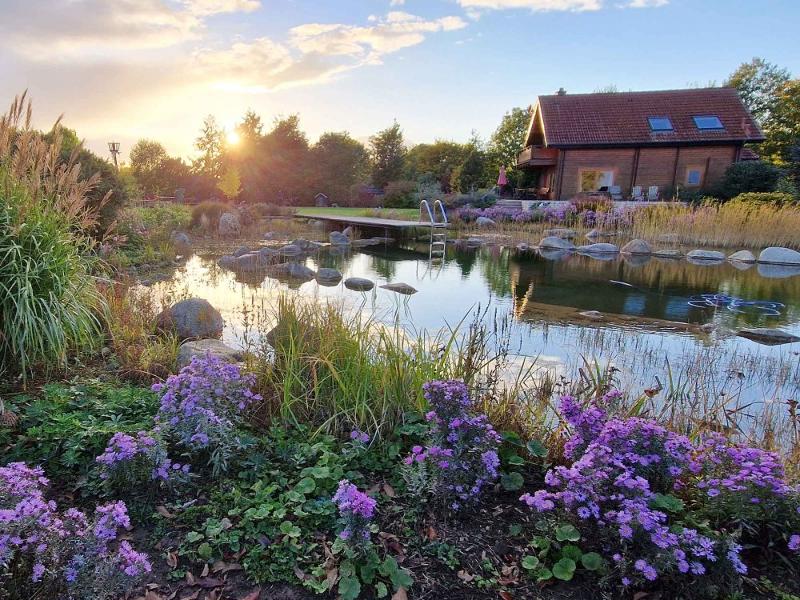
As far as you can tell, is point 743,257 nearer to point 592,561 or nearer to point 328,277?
point 328,277

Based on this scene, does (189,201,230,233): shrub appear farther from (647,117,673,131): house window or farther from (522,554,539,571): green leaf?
(647,117,673,131): house window

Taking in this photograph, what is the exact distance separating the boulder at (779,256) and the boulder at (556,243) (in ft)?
13.2

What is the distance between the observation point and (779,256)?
10.7 meters

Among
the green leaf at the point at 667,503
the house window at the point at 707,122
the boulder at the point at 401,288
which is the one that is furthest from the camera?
the house window at the point at 707,122

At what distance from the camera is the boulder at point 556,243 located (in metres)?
12.8

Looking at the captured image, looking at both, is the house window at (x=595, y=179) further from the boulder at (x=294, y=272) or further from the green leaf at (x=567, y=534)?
the green leaf at (x=567, y=534)

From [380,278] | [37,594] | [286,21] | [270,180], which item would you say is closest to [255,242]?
[380,278]

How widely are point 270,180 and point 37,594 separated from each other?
29388 mm

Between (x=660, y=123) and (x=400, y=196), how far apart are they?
12.0 metres

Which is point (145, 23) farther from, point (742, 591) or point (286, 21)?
point (742, 591)

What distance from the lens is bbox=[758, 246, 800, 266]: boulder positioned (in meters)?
10.6

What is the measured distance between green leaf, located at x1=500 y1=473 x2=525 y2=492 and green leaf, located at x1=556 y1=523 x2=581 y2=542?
341 mm

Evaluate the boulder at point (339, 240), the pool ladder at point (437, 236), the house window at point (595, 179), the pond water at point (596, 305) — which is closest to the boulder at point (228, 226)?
the boulder at point (339, 240)

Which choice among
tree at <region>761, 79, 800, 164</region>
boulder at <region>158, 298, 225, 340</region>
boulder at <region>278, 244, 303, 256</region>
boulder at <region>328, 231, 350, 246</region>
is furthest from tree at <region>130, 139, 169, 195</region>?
tree at <region>761, 79, 800, 164</region>
